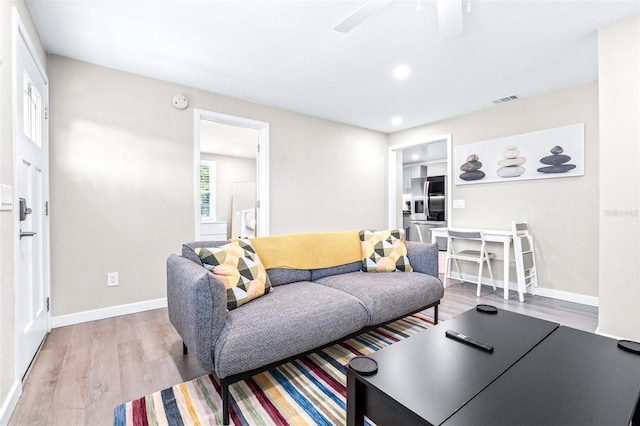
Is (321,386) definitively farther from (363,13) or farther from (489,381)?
(363,13)

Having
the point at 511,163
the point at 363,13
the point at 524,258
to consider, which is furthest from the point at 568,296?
the point at 363,13

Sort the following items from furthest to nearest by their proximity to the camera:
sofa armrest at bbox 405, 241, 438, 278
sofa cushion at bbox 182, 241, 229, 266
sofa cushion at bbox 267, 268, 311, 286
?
sofa armrest at bbox 405, 241, 438, 278
sofa cushion at bbox 267, 268, 311, 286
sofa cushion at bbox 182, 241, 229, 266

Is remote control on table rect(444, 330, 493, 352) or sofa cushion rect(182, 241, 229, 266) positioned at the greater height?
sofa cushion rect(182, 241, 229, 266)

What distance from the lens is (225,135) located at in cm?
479

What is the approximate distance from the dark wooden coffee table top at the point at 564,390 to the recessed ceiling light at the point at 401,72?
8.17 ft

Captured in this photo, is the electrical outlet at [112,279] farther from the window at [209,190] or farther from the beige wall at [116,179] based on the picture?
the window at [209,190]

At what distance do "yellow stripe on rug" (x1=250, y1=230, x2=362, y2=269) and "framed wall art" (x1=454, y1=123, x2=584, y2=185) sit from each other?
2263 millimetres

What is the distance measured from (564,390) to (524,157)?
3.32 m

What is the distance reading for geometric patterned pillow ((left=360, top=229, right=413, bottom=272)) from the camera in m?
2.62

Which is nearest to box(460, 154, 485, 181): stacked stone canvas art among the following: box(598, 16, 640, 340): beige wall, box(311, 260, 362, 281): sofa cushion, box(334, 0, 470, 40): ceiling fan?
box(598, 16, 640, 340): beige wall

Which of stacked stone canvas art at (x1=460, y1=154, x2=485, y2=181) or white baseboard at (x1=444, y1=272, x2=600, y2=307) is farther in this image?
stacked stone canvas art at (x1=460, y1=154, x2=485, y2=181)

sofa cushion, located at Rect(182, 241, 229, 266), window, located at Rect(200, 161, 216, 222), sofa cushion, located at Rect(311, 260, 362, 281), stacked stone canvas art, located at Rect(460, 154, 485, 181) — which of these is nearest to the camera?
sofa cushion, located at Rect(182, 241, 229, 266)

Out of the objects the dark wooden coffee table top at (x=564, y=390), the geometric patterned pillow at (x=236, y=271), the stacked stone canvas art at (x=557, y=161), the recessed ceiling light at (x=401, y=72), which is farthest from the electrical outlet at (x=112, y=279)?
the stacked stone canvas art at (x=557, y=161)

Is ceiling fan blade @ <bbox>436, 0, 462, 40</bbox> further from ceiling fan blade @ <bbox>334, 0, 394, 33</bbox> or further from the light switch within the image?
the light switch
